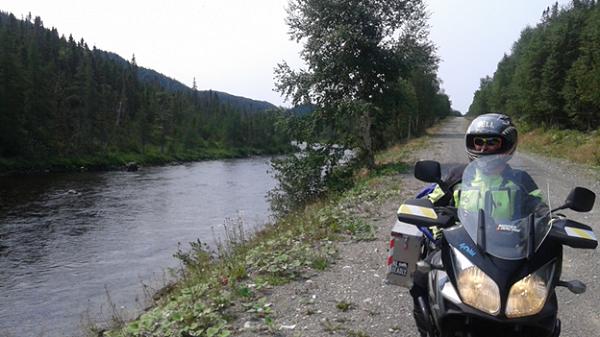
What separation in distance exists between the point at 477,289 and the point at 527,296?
0.26 meters

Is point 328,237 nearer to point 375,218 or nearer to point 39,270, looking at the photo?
point 375,218

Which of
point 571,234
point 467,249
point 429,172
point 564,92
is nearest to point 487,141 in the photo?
point 429,172

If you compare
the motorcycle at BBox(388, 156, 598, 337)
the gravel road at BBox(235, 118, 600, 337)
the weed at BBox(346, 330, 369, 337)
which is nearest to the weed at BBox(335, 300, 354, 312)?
the gravel road at BBox(235, 118, 600, 337)

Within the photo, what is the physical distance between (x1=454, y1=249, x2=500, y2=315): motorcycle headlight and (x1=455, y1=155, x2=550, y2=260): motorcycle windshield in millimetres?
144

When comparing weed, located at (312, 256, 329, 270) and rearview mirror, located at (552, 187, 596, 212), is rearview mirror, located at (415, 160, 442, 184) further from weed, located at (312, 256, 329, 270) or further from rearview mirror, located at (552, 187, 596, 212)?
weed, located at (312, 256, 329, 270)

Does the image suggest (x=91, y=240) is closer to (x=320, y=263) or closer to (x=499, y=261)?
(x=320, y=263)

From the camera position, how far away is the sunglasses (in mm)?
3434

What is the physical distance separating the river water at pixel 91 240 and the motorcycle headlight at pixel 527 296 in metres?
7.98

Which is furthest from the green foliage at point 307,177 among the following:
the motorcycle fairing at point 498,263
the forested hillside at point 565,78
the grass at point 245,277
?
the forested hillside at point 565,78

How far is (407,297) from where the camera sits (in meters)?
5.85


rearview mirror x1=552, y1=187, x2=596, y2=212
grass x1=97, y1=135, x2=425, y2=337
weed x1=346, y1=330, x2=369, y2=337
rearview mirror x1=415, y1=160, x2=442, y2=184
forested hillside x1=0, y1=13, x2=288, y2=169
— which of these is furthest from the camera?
forested hillside x1=0, y1=13, x2=288, y2=169

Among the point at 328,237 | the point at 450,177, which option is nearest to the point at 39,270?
the point at 328,237

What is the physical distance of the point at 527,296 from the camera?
2.50 m

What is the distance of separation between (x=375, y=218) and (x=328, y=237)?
84.5 inches
